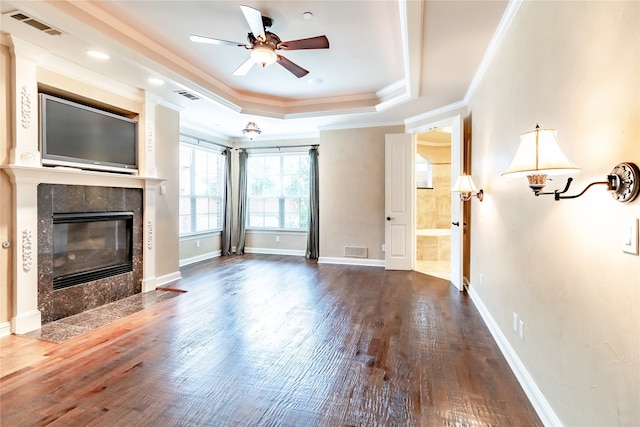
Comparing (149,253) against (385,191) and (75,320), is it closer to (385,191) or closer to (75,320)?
(75,320)

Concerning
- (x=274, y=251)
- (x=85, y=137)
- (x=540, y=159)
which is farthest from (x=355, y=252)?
(x=540, y=159)

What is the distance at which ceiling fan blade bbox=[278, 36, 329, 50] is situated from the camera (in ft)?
9.09

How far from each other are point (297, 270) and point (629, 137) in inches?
199

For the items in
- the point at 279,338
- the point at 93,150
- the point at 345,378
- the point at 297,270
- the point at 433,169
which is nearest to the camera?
the point at 345,378

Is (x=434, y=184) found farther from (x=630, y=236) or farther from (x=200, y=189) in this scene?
(x=630, y=236)

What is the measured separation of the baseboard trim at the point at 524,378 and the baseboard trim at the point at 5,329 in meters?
4.32

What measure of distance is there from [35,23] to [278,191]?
5203 mm

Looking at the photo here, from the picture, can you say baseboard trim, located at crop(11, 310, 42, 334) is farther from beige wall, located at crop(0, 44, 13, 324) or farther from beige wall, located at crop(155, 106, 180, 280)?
beige wall, located at crop(155, 106, 180, 280)

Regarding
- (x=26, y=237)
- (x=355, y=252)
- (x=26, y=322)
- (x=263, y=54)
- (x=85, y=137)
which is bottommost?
(x=26, y=322)

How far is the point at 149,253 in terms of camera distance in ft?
14.6

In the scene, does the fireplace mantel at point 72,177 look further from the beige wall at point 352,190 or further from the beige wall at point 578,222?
the beige wall at point 578,222

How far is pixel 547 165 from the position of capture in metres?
1.43

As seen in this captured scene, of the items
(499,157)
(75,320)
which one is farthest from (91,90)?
(499,157)

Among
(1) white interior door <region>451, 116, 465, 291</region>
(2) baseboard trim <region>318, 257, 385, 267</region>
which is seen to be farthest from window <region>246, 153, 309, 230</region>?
(1) white interior door <region>451, 116, 465, 291</region>
